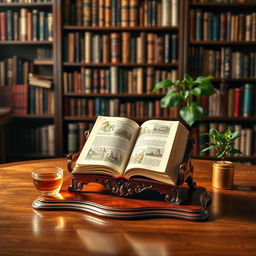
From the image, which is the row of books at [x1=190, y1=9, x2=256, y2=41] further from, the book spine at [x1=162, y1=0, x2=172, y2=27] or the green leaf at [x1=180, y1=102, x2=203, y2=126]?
the green leaf at [x1=180, y1=102, x2=203, y2=126]

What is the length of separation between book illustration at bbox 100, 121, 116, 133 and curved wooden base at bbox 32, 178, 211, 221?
0.18 m

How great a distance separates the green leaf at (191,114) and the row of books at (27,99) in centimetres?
120

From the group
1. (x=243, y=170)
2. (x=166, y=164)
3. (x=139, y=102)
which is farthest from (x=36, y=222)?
(x=139, y=102)

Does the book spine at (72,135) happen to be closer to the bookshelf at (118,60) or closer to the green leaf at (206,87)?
the bookshelf at (118,60)

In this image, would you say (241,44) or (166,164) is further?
(241,44)

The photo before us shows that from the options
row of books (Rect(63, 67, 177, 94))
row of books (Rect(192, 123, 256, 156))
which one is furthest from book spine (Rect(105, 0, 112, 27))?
row of books (Rect(192, 123, 256, 156))

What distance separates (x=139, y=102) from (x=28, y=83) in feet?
3.26

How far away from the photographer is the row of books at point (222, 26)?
128 inches

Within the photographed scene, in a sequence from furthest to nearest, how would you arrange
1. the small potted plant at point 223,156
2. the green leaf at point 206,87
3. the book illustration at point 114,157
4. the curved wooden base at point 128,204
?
the green leaf at point 206,87 → the small potted plant at point 223,156 → the book illustration at point 114,157 → the curved wooden base at point 128,204

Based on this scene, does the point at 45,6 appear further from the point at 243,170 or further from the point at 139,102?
the point at 243,170

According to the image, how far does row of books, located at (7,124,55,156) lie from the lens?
3.49m

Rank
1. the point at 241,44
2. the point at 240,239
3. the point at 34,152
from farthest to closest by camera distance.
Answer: the point at 34,152 → the point at 241,44 → the point at 240,239

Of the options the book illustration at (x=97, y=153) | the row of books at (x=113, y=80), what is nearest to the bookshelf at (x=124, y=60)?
the row of books at (x=113, y=80)

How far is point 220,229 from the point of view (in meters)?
0.95
